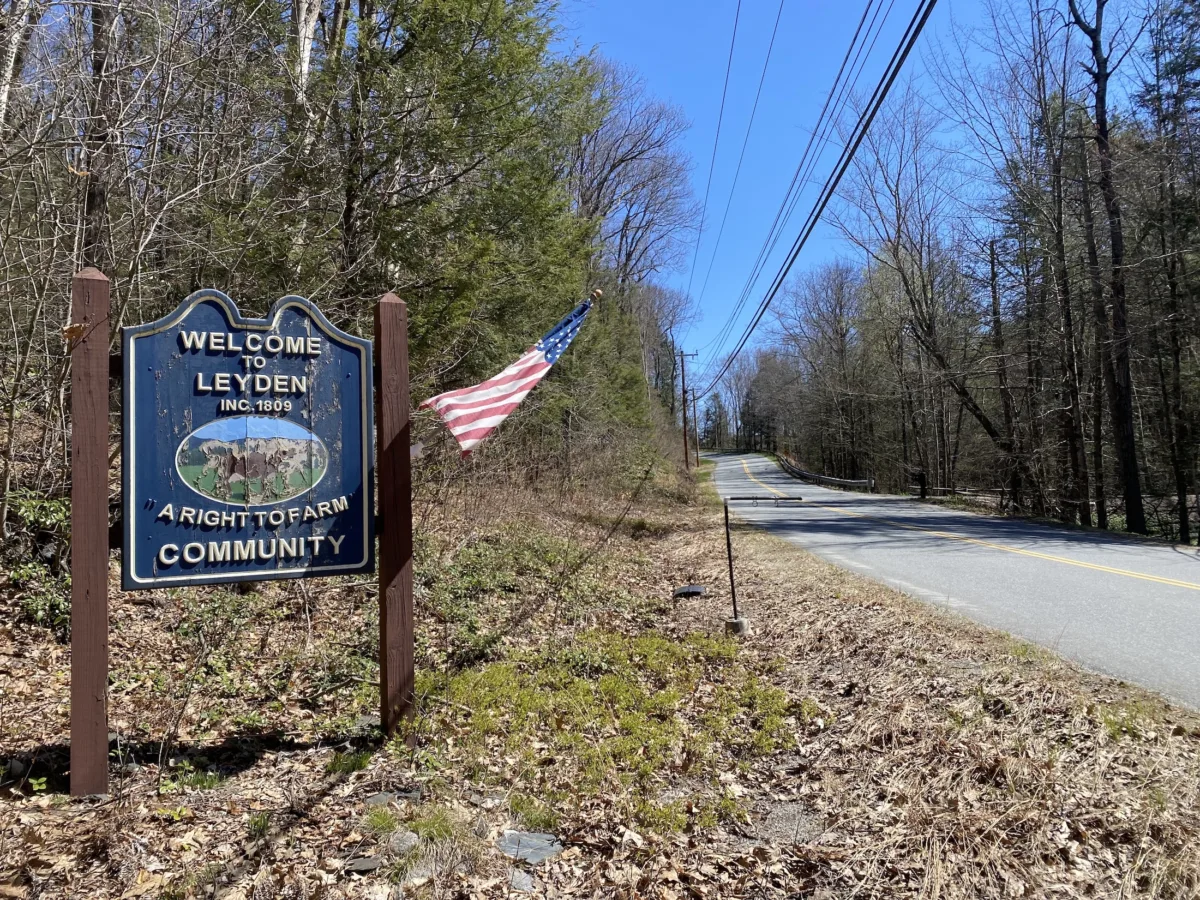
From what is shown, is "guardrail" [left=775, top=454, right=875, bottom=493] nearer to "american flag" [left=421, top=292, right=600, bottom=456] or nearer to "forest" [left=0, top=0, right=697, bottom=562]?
"forest" [left=0, top=0, right=697, bottom=562]

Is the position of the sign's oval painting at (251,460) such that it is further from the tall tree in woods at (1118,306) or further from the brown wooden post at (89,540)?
the tall tree in woods at (1118,306)

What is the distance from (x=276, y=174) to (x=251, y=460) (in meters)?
5.07

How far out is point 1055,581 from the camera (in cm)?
904

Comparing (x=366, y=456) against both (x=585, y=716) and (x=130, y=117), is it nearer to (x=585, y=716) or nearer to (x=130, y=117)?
(x=585, y=716)

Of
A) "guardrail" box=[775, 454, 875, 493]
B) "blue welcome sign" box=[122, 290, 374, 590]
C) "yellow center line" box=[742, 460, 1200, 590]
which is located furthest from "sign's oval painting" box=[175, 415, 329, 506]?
"guardrail" box=[775, 454, 875, 493]

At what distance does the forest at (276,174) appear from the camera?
18.4ft

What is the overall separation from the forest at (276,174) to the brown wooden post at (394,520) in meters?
2.84

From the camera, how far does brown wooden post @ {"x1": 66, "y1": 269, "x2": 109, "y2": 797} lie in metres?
3.30

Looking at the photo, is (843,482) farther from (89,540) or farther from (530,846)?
(89,540)

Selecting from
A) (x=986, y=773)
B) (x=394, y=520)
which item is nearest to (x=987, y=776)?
(x=986, y=773)

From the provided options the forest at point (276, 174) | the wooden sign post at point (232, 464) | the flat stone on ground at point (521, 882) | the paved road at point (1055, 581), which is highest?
the forest at point (276, 174)

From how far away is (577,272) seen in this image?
1667 cm

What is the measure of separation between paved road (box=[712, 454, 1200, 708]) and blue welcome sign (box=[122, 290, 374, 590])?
5.82 meters

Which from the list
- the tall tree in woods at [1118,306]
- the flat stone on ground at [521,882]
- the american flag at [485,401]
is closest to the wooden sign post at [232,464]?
the american flag at [485,401]
